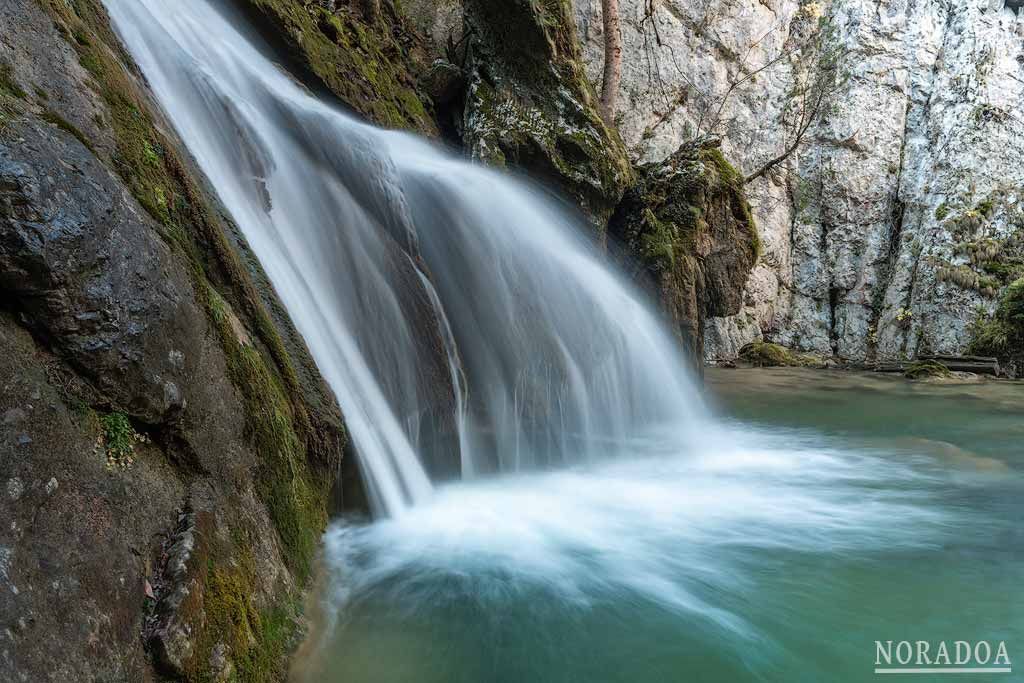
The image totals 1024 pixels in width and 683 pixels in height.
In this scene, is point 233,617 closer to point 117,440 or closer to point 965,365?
point 117,440

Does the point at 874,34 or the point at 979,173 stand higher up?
the point at 874,34

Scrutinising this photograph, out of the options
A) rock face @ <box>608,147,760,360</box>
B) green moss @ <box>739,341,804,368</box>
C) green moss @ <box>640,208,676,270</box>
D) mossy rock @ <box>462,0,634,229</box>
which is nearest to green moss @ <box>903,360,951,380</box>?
green moss @ <box>739,341,804,368</box>

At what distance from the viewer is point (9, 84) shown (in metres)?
1.92

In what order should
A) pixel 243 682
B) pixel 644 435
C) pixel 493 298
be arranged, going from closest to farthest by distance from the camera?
pixel 243 682
pixel 493 298
pixel 644 435

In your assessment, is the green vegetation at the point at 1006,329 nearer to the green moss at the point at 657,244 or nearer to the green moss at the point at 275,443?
the green moss at the point at 657,244

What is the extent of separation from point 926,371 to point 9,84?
1834 cm

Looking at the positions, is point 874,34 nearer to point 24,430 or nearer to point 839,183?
point 839,183

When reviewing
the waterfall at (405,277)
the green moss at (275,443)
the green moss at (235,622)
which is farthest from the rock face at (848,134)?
the green moss at (235,622)

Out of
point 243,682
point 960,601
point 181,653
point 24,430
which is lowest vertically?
point 960,601

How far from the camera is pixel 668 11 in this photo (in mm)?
22812

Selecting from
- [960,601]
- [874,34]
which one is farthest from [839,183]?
[960,601]

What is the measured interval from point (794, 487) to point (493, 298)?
3547 millimetres

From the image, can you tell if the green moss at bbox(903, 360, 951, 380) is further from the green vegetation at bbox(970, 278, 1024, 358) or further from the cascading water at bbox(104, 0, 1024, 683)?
the cascading water at bbox(104, 0, 1024, 683)

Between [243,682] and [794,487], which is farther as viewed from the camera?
[794,487]
